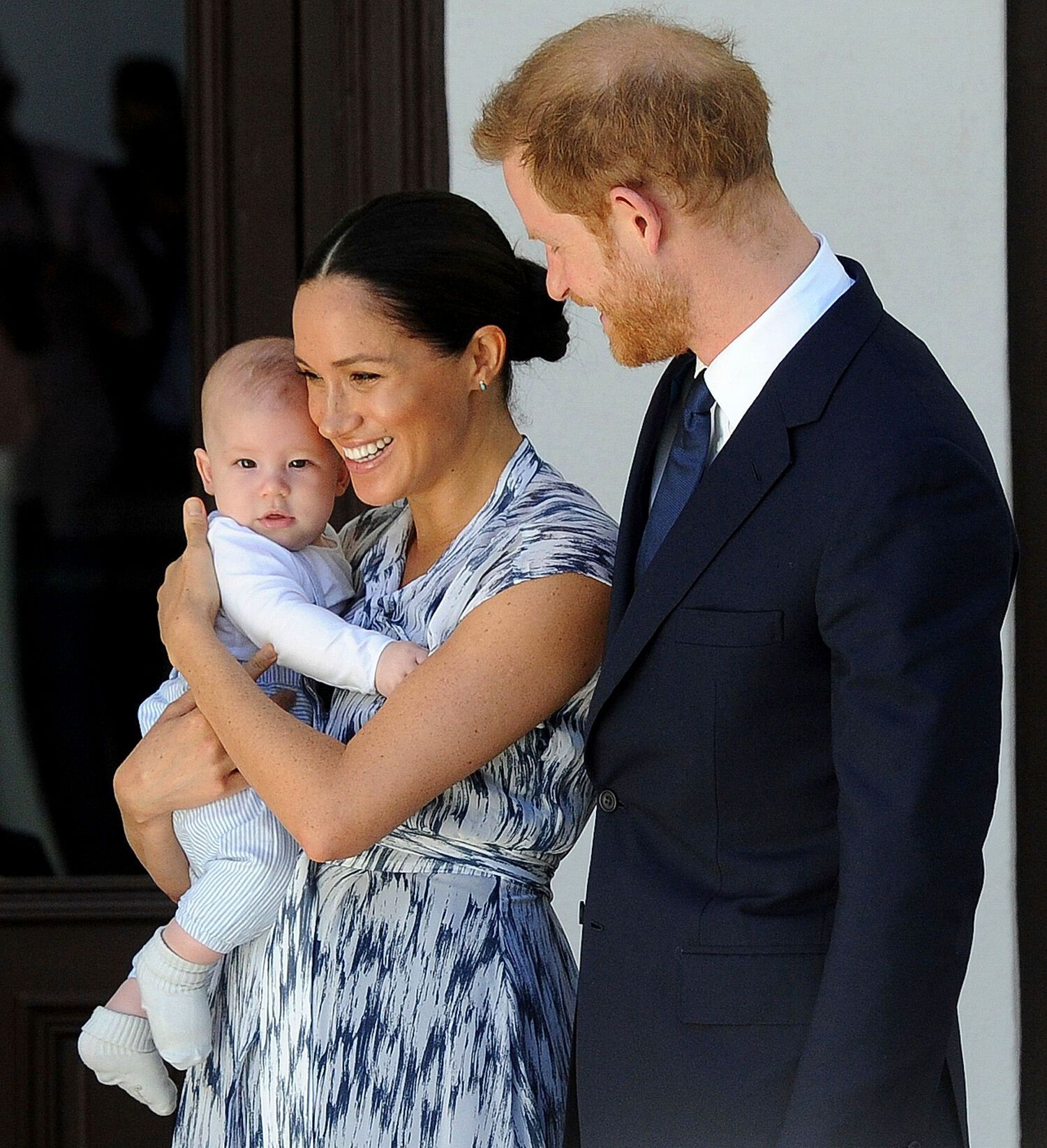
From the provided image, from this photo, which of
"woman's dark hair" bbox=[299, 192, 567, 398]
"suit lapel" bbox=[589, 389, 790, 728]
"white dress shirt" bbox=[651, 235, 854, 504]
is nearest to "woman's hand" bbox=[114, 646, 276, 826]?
"woman's dark hair" bbox=[299, 192, 567, 398]

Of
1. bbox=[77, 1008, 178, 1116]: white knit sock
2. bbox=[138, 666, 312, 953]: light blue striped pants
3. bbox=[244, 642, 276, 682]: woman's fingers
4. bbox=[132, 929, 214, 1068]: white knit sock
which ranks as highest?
bbox=[244, 642, 276, 682]: woman's fingers

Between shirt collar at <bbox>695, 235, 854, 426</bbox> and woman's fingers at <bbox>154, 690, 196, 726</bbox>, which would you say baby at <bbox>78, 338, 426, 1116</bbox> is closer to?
woman's fingers at <bbox>154, 690, 196, 726</bbox>

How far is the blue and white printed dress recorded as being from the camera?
6.39 feet

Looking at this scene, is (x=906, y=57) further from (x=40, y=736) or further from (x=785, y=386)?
(x=40, y=736)

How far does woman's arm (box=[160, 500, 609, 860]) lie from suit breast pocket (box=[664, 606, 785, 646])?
0.79ft

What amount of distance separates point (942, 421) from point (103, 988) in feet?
7.76

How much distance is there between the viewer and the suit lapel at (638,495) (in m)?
1.78

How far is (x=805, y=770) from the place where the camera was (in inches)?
64.5

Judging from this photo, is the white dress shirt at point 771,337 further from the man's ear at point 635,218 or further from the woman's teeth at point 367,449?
the woman's teeth at point 367,449

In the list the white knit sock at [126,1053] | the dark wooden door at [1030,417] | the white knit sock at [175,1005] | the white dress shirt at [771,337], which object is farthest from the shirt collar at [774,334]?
the dark wooden door at [1030,417]

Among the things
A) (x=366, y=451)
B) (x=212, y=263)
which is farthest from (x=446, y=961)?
(x=212, y=263)

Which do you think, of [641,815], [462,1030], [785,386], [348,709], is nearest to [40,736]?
[348,709]

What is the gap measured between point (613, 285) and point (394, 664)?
547 millimetres

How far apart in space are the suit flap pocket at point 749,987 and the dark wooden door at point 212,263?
185cm
